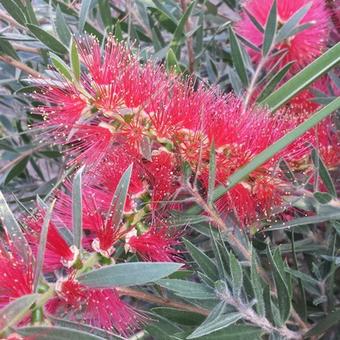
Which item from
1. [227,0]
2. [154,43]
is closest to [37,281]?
[154,43]

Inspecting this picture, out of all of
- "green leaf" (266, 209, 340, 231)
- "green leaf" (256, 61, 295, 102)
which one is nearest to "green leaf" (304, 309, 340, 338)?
"green leaf" (266, 209, 340, 231)

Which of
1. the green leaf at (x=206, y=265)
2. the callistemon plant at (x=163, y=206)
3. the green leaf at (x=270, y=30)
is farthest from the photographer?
the green leaf at (x=270, y=30)

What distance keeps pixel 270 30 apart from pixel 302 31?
8 centimetres

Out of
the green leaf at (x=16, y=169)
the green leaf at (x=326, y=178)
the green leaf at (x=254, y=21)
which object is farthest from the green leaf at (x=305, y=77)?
the green leaf at (x=16, y=169)

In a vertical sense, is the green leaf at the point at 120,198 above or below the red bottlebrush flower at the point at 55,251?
above

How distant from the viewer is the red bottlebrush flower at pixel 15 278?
0.63 metres

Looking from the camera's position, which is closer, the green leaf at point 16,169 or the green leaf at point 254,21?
the green leaf at point 254,21

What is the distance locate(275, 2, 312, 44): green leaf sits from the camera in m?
0.96

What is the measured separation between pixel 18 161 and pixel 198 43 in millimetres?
436

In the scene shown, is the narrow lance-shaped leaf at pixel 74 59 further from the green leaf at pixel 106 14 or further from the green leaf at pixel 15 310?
the green leaf at pixel 106 14

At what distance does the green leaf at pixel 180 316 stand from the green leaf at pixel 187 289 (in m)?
0.10

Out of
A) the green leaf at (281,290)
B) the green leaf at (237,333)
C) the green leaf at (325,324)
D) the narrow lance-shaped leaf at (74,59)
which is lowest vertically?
the green leaf at (325,324)

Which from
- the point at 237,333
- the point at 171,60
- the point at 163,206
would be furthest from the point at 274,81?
the point at 237,333

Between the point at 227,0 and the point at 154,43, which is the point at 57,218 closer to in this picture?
the point at 154,43
